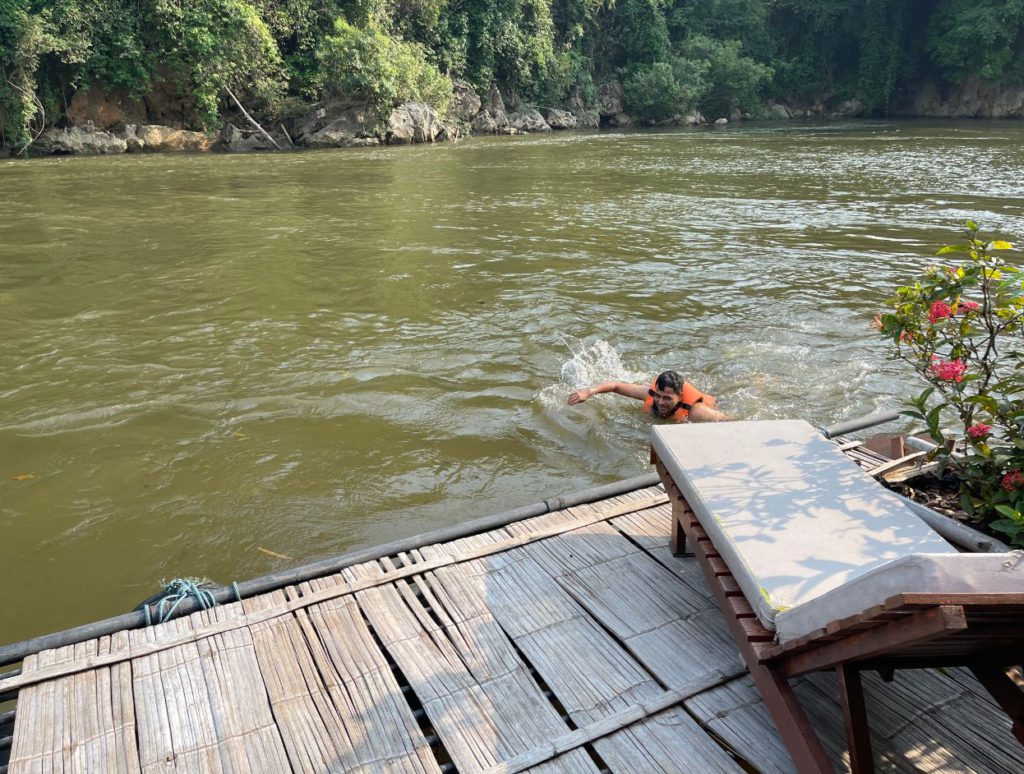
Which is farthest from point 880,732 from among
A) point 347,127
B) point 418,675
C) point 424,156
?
point 347,127

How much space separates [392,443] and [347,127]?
997 inches

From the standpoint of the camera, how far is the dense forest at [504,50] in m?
24.4

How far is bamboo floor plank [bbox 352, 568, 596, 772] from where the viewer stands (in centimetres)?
244

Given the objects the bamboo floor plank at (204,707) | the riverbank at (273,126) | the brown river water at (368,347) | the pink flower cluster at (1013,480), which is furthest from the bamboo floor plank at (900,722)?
the riverbank at (273,126)

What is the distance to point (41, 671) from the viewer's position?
2.73 metres

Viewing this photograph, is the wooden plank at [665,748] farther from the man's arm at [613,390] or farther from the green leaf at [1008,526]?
the man's arm at [613,390]

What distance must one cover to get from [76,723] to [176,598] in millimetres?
644

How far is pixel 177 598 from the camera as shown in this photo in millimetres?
3104

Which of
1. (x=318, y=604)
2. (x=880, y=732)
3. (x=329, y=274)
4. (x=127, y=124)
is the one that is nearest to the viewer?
(x=880, y=732)

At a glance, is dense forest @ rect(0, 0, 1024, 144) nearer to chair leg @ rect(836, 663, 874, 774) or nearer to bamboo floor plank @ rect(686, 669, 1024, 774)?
bamboo floor plank @ rect(686, 669, 1024, 774)

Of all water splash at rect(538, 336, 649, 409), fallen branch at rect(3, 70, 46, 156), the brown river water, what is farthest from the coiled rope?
fallen branch at rect(3, 70, 46, 156)

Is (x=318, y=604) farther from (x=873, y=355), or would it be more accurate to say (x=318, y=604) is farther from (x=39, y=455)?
(x=873, y=355)

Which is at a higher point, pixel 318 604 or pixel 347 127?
pixel 347 127

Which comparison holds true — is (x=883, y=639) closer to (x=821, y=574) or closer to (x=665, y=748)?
(x=821, y=574)
